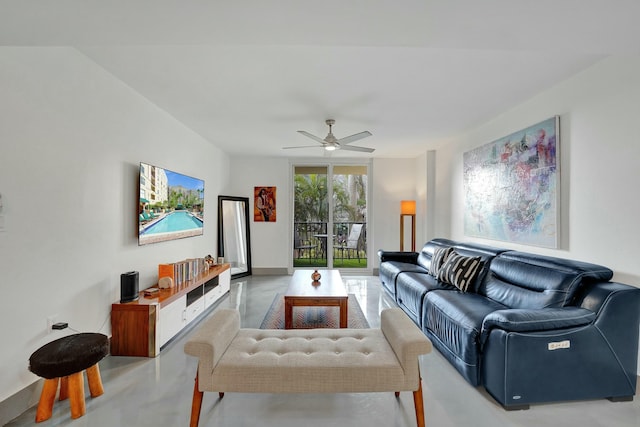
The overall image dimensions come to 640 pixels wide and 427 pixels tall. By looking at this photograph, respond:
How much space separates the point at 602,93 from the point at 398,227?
429 cm

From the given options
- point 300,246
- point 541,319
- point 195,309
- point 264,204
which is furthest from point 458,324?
point 264,204

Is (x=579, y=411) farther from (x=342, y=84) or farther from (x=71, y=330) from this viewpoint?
(x=71, y=330)

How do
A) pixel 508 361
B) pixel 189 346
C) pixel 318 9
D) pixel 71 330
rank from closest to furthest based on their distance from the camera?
pixel 318 9
pixel 189 346
pixel 508 361
pixel 71 330

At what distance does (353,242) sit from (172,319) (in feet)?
14.0

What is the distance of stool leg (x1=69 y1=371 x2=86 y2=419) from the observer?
1.85 meters

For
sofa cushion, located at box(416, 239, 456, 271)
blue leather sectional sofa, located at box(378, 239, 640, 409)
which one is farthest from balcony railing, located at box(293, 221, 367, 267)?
blue leather sectional sofa, located at box(378, 239, 640, 409)

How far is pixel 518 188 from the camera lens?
3.28m

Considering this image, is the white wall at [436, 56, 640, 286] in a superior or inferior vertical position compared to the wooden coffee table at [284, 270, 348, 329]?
superior

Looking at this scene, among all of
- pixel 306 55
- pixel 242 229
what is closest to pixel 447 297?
pixel 306 55

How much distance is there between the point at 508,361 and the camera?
1.92 m

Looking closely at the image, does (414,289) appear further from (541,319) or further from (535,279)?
(541,319)

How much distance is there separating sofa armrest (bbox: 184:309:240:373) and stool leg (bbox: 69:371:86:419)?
822 millimetres

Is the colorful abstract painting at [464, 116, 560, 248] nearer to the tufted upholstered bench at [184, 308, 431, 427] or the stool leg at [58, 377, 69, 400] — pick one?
the tufted upholstered bench at [184, 308, 431, 427]

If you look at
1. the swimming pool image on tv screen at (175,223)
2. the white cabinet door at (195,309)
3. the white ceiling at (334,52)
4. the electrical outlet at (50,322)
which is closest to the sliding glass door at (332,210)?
the white ceiling at (334,52)
